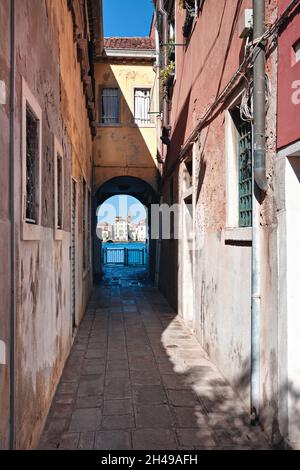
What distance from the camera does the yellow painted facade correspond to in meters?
13.8

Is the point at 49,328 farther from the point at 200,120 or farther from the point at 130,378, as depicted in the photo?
the point at 200,120

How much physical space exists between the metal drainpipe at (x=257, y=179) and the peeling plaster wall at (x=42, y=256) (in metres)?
1.93

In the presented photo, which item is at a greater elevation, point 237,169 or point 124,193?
point 124,193

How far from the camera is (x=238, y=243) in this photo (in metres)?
4.40

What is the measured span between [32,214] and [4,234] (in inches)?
43.2

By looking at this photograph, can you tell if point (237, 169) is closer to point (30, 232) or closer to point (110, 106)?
point (30, 232)

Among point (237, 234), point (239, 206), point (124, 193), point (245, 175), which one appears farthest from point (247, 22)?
point (124, 193)

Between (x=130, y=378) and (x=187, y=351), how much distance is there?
1.47 m

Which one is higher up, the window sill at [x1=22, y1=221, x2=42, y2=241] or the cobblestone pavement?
the window sill at [x1=22, y1=221, x2=42, y2=241]

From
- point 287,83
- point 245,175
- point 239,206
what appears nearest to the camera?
point 287,83

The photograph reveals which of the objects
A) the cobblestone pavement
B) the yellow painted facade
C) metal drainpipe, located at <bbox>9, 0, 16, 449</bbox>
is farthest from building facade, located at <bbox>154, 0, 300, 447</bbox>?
the yellow painted facade

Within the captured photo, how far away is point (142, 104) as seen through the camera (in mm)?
14172

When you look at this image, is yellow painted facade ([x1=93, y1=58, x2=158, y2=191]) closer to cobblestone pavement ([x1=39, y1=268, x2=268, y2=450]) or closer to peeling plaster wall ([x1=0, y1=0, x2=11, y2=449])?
cobblestone pavement ([x1=39, y1=268, x2=268, y2=450])

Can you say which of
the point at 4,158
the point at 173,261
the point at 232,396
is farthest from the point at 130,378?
the point at 173,261
